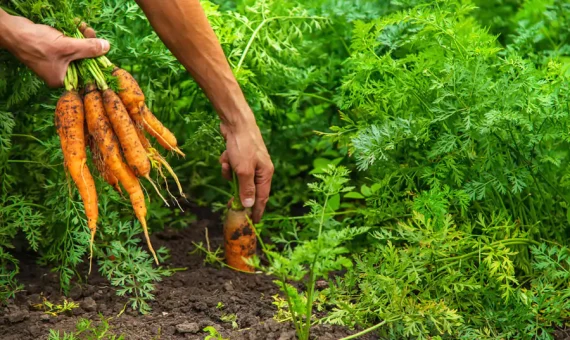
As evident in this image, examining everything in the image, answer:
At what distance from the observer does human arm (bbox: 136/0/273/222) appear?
2.75 m

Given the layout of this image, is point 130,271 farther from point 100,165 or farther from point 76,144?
point 76,144

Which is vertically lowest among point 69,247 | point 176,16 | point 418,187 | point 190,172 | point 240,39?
point 190,172

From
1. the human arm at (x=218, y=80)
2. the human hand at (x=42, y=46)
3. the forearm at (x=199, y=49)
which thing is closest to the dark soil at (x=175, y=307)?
the human arm at (x=218, y=80)

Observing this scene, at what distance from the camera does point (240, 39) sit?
340cm

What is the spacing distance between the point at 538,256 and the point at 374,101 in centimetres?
86

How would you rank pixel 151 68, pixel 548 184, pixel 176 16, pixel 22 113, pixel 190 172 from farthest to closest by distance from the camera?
pixel 190 172 → pixel 151 68 → pixel 22 113 → pixel 548 184 → pixel 176 16

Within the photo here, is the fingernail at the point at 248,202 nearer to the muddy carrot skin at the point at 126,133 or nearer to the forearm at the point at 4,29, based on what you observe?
the muddy carrot skin at the point at 126,133

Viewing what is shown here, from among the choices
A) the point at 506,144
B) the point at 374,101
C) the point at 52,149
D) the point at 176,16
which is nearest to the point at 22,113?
the point at 52,149

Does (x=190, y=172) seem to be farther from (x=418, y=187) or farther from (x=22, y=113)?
(x=418, y=187)

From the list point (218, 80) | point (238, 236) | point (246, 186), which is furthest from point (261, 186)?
point (218, 80)

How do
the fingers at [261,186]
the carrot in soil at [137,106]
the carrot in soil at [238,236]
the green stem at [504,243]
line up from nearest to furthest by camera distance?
the green stem at [504,243]
the carrot in soil at [137,106]
the fingers at [261,186]
the carrot in soil at [238,236]

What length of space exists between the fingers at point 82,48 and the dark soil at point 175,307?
2.85 feet

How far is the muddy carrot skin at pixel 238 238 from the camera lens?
3.24m

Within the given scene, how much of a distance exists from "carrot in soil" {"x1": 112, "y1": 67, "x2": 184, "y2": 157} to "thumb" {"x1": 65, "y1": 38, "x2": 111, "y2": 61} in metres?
0.12
